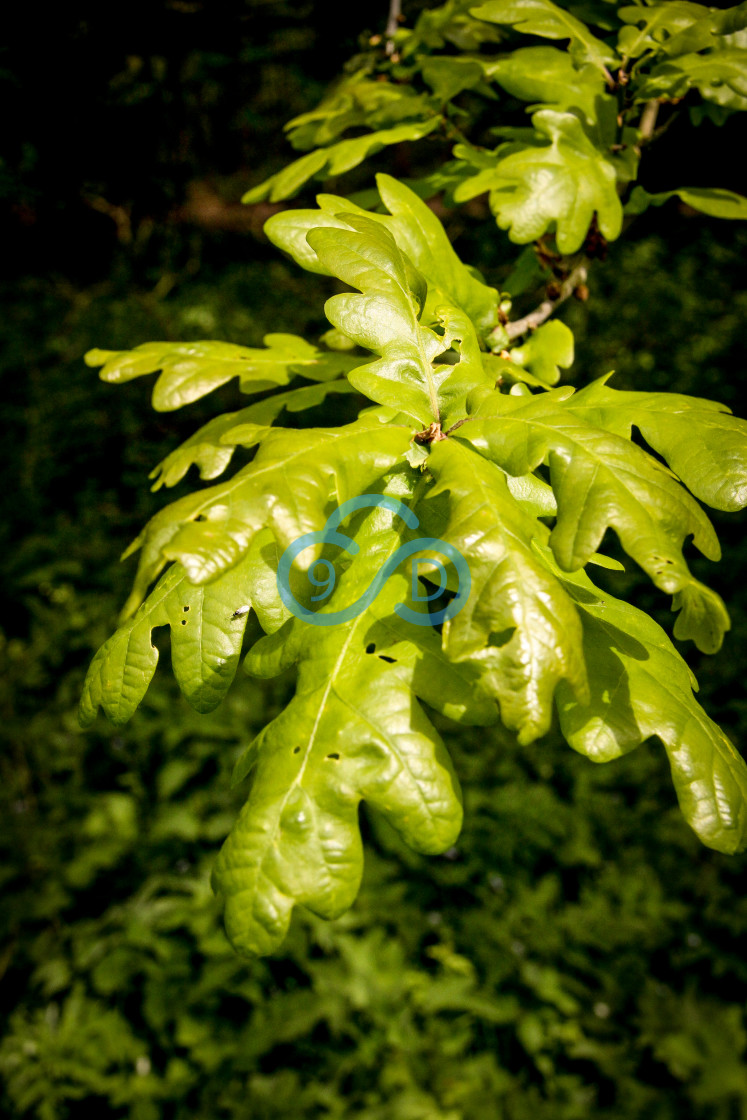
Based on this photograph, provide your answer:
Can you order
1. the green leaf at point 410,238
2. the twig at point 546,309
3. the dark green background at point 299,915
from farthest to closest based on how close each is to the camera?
the dark green background at point 299,915 < the twig at point 546,309 < the green leaf at point 410,238

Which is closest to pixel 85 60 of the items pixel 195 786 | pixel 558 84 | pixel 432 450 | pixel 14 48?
pixel 14 48

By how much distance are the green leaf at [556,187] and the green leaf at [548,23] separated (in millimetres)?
148

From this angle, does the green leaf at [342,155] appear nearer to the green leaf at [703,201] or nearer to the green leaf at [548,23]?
the green leaf at [548,23]

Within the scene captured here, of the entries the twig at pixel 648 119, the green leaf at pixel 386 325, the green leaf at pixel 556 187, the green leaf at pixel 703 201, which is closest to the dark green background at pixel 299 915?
the twig at pixel 648 119

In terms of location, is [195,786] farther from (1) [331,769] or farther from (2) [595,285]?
(2) [595,285]

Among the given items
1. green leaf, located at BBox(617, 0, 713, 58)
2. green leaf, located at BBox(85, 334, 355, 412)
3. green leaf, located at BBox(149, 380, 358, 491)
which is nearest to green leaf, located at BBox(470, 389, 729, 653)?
green leaf, located at BBox(149, 380, 358, 491)

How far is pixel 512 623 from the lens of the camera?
2.35 ft

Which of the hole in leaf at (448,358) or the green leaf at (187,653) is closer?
the green leaf at (187,653)

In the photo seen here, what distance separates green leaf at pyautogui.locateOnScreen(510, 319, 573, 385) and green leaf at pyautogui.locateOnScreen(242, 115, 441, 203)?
0.47 meters

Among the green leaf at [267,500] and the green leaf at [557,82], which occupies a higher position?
the green leaf at [557,82]

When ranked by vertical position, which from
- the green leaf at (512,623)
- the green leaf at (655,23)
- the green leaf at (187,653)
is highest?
the green leaf at (655,23)

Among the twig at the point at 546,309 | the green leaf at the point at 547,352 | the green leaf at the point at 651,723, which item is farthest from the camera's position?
the twig at the point at 546,309

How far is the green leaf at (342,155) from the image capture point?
133 centimetres

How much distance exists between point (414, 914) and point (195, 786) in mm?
1097
